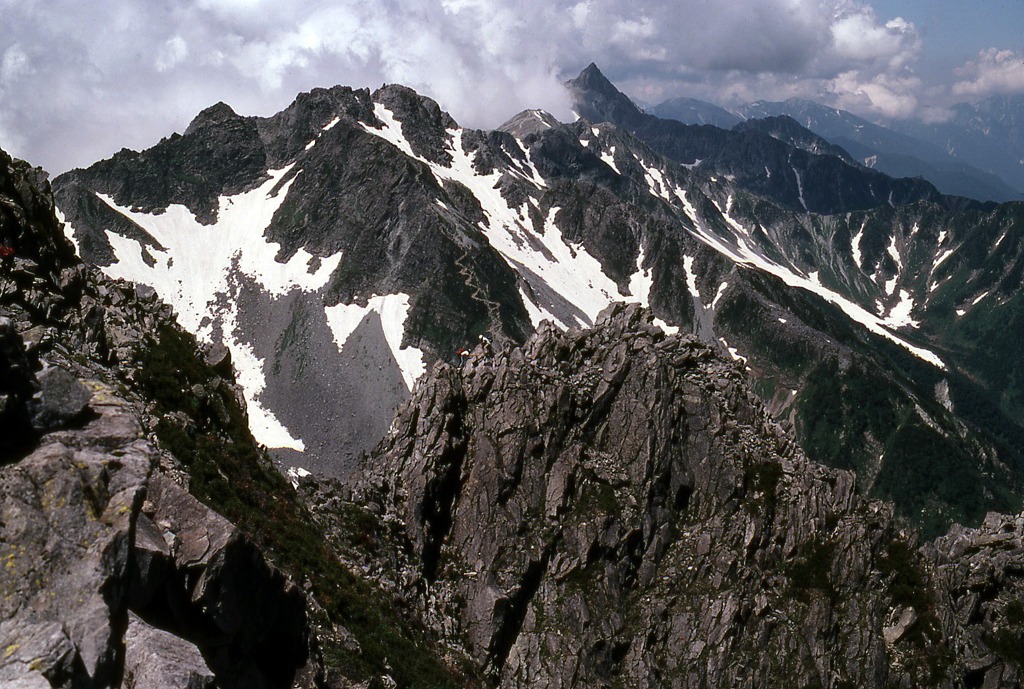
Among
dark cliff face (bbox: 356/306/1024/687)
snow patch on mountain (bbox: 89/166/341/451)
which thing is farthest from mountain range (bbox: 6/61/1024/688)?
snow patch on mountain (bbox: 89/166/341/451)

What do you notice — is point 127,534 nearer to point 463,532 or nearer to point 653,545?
point 463,532

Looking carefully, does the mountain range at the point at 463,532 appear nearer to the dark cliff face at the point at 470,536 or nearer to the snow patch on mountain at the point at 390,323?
the dark cliff face at the point at 470,536

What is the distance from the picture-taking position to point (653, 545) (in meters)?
48.0

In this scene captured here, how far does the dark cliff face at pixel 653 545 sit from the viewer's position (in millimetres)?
42094

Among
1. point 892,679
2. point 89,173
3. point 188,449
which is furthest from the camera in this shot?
point 89,173

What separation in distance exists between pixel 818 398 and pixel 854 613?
169 meters

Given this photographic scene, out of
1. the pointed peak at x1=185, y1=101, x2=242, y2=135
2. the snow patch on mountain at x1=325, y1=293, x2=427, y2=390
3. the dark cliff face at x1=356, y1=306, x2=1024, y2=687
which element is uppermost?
the pointed peak at x1=185, y1=101, x2=242, y2=135

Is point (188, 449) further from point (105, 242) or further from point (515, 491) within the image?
point (105, 242)

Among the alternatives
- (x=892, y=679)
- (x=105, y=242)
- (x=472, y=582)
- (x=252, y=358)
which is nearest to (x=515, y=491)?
(x=472, y=582)

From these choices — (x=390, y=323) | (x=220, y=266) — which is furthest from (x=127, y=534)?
(x=220, y=266)

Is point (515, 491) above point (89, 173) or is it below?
below

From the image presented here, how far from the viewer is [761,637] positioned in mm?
43688

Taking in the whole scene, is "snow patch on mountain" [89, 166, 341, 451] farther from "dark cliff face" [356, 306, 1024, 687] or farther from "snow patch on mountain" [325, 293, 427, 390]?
"dark cliff face" [356, 306, 1024, 687]

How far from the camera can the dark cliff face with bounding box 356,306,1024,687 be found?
42094 millimetres
